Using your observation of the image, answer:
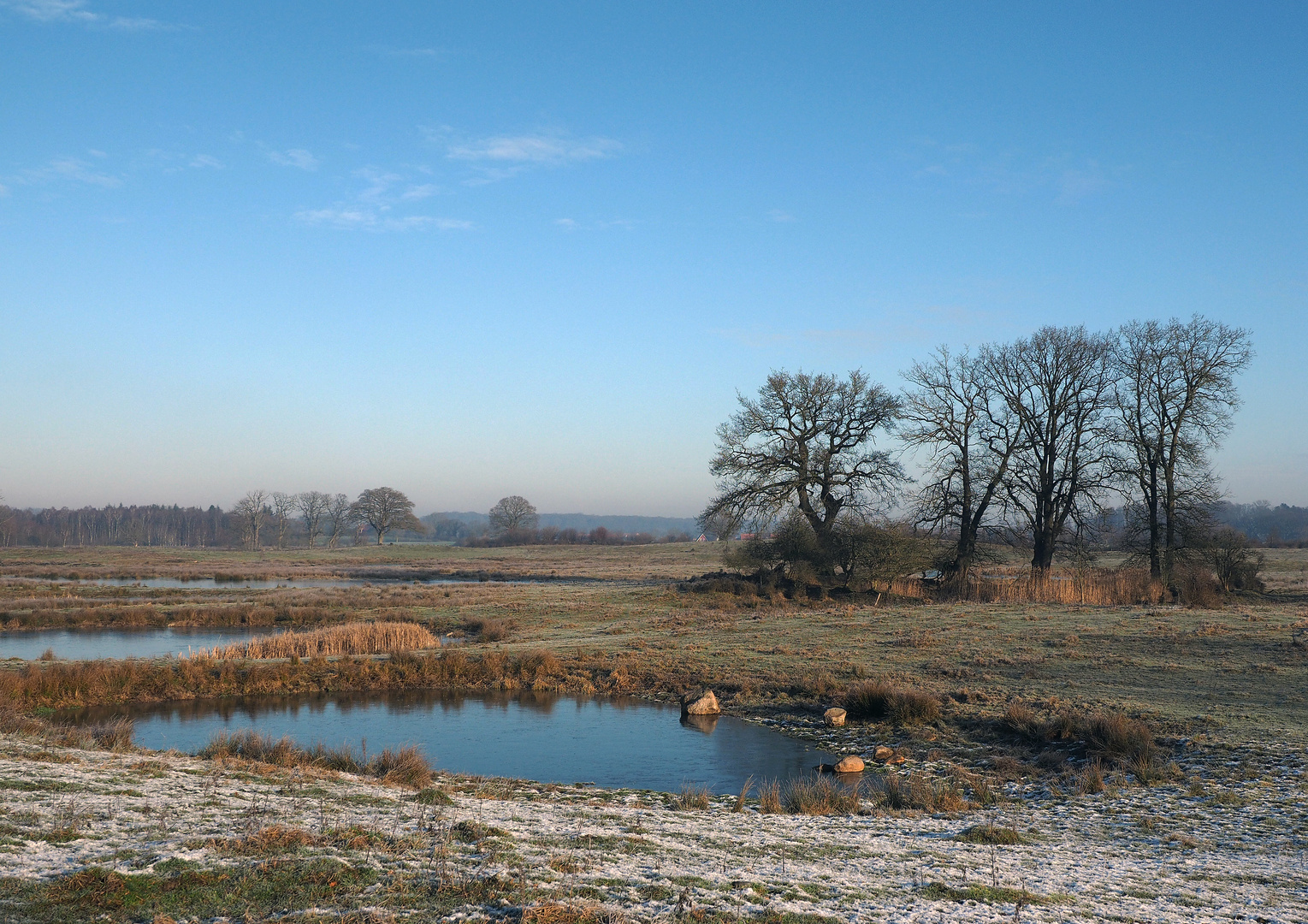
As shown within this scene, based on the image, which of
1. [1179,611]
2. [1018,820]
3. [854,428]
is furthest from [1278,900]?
[854,428]

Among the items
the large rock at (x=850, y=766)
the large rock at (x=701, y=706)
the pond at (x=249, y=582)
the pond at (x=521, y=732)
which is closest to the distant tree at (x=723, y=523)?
the pond at (x=249, y=582)

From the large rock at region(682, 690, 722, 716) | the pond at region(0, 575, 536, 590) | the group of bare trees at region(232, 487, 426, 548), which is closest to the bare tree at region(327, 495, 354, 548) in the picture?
the group of bare trees at region(232, 487, 426, 548)

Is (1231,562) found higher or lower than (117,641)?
higher

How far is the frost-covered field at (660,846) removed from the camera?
6828 millimetres

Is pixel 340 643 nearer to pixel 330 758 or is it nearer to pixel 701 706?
pixel 701 706

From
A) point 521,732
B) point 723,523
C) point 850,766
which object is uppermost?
point 723,523

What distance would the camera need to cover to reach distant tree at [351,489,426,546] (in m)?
131

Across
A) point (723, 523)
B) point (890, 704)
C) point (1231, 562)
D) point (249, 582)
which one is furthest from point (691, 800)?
point (249, 582)

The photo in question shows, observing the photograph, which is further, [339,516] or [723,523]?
[339,516]

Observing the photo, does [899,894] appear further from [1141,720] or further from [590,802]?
[1141,720]

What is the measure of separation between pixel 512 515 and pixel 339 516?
30290mm

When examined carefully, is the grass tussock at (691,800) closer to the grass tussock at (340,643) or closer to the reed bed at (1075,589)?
the grass tussock at (340,643)

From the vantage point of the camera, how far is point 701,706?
63.5 feet

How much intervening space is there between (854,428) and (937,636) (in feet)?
70.9
